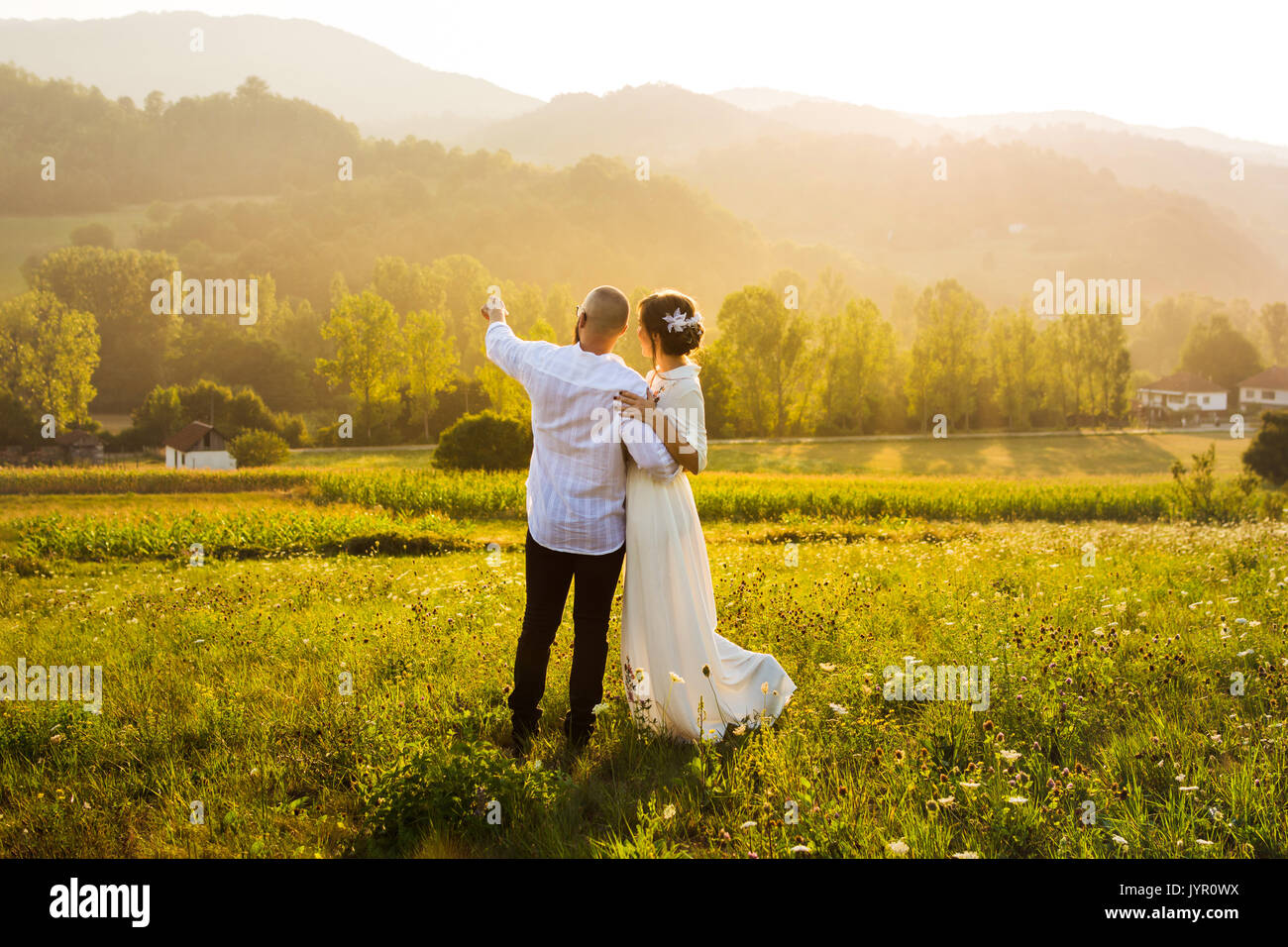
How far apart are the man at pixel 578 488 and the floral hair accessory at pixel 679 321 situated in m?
0.26

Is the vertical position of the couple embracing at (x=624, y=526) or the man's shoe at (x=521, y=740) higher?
the couple embracing at (x=624, y=526)

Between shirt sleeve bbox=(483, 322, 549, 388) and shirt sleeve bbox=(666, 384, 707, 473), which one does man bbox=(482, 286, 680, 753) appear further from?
shirt sleeve bbox=(666, 384, 707, 473)

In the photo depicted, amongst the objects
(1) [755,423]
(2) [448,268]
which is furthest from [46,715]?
(2) [448,268]

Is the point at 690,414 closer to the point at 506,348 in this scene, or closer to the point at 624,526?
the point at 624,526

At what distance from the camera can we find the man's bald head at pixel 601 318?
12.9ft

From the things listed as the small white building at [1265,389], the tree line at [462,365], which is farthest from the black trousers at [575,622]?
the small white building at [1265,389]

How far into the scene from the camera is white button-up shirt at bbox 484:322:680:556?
12.8 feet

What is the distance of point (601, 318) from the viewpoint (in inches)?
155

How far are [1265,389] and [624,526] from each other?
68502 millimetres

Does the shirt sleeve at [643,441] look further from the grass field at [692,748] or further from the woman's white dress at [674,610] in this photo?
the grass field at [692,748]

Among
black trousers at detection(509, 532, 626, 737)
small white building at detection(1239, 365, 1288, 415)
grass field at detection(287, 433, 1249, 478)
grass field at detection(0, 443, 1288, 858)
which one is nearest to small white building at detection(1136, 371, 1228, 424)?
small white building at detection(1239, 365, 1288, 415)

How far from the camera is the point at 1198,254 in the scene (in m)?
154

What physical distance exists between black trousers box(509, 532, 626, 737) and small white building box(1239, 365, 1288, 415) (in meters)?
66.1
